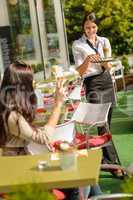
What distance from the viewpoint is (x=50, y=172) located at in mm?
3346

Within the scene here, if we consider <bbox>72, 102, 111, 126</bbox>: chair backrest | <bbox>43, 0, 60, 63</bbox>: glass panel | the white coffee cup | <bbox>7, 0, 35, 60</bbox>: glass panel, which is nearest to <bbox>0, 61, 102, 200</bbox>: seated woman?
the white coffee cup

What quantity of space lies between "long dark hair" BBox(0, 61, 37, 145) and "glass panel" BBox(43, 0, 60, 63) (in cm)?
871

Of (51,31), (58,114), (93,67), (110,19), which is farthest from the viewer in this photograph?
(110,19)

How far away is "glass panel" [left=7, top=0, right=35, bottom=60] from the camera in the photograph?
36.0 feet

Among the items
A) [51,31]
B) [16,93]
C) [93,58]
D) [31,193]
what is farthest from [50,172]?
[51,31]

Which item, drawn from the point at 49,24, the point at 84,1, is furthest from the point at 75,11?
the point at 49,24

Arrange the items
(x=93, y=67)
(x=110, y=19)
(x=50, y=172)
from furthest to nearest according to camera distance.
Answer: (x=110, y=19)
(x=93, y=67)
(x=50, y=172)

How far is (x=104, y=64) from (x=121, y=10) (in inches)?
626

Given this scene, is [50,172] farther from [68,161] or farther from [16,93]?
[16,93]

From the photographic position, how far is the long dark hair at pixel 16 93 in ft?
13.2

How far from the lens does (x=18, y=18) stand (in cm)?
1137

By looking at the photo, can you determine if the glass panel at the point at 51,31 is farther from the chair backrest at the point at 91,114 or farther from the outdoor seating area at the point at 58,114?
the chair backrest at the point at 91,114

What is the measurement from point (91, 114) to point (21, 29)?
20.5 ft

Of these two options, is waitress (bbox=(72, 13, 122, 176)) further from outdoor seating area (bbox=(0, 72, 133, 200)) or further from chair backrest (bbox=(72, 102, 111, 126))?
chair backrest (bbox=(72, 102, 111, 126))
